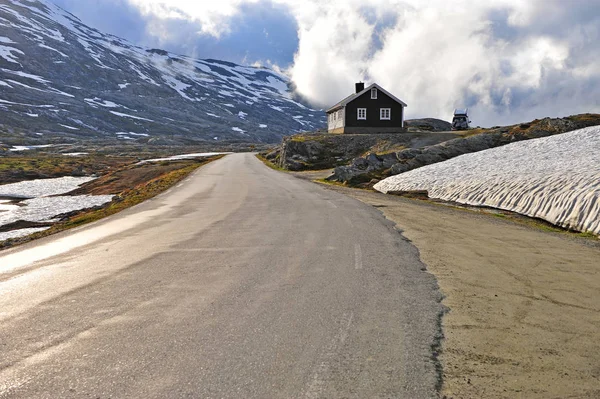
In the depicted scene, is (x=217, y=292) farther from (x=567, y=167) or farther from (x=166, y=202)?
(x=567, y=167)

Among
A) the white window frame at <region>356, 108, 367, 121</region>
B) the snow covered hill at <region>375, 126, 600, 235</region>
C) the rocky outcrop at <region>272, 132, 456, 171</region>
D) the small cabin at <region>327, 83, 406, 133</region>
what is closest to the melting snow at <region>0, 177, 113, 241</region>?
the rocky outcrop at <region>272, 132, 456, 171</region>

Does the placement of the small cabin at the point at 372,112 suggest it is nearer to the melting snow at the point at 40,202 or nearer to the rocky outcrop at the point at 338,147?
the rocky outcrop at the point at 338,147

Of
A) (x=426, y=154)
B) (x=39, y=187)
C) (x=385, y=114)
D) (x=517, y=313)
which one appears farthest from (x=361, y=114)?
(x=517, y=313)

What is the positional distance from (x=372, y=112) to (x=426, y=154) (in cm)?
3382

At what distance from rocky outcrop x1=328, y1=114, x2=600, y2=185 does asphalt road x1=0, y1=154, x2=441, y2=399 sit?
2263 cm

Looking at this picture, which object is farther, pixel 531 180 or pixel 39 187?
pixel 39 187

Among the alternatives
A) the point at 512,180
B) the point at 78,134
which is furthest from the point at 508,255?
the point at 78,134

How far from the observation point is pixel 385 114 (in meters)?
70.8

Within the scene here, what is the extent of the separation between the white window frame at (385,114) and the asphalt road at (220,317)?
59.4 metres

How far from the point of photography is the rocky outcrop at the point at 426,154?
35.8 metres

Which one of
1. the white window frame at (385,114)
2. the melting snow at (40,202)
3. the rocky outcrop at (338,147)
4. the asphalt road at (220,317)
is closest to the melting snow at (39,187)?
the melting snow at (40,202)

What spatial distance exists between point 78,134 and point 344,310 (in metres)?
196

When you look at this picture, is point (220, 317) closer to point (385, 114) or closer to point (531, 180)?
point (531, 180)

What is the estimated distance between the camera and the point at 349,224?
15.4 meters
